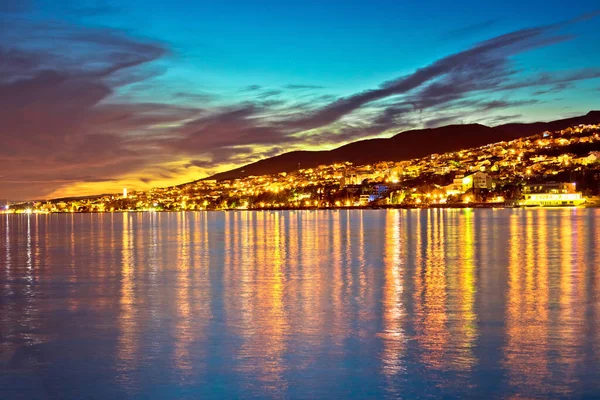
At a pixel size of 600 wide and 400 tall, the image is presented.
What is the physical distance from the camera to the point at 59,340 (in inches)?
415

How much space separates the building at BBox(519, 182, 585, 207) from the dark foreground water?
368 ft

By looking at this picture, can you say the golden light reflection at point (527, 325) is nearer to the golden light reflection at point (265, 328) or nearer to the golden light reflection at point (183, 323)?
the golden light reflection at point (265, 328)

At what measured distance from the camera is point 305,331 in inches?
428

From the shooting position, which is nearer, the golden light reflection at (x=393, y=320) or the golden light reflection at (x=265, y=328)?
the golden light reflection at (x=265, y=328)

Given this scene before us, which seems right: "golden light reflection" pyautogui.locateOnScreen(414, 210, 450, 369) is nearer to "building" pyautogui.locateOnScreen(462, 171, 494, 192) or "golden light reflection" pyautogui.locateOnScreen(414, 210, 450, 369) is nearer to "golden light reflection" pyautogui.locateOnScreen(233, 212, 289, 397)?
"golden light reflection" pyautogui.locateOnScreen(233, 212, 289, 397)

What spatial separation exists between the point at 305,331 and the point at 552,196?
12678cm

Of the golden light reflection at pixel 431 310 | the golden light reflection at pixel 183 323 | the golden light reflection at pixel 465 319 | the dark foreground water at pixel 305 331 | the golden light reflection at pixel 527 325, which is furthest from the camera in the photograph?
the golden light reflection at pixel 431 310

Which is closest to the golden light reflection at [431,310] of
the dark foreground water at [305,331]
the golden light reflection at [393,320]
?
the dark foreground water at [305,331]

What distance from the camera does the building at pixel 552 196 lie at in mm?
125625

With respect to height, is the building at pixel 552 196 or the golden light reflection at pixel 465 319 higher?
the building at pixel 552 196

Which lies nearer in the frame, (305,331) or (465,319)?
(305,331)

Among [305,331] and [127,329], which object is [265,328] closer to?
[305,331]

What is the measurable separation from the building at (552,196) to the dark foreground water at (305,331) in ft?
368

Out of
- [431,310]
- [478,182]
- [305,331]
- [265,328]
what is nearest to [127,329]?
[265,328]
